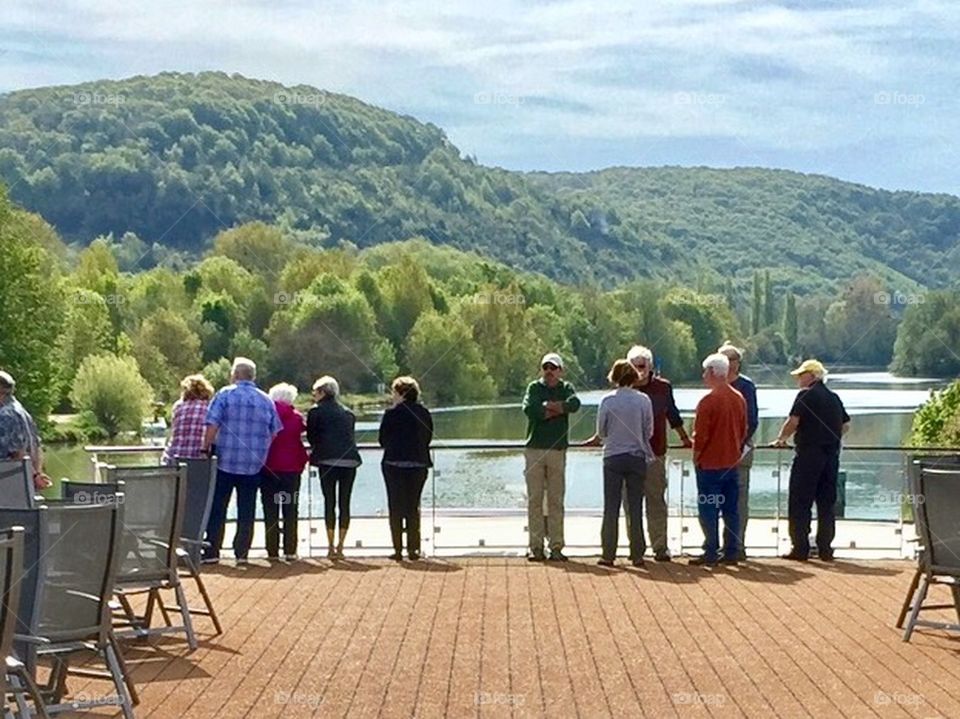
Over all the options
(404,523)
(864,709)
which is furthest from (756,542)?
(864,709)

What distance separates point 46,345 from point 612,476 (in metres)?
47.2

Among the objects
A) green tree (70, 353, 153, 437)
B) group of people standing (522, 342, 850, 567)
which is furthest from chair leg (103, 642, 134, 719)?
green tree (70, 353, 153, 437)

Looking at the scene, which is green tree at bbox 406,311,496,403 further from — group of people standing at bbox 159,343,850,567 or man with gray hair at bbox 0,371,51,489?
man with gray hair at bbox 0,371,51,489

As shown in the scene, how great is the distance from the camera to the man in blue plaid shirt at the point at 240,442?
12.2 meters

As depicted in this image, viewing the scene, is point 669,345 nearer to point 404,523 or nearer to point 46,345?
point 46,345

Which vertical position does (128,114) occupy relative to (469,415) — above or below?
above

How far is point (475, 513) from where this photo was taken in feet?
44.8

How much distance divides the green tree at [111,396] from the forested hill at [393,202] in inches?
2085

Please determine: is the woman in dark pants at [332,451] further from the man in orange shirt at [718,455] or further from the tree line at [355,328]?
the tree line at [355,328]

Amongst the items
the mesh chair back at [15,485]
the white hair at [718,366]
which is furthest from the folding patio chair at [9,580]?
the white hair at [718,366]

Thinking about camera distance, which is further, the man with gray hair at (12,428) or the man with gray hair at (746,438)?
the man with gray hair at (746,438)

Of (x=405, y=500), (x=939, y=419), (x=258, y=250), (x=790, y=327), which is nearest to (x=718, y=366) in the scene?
(x=405, y=500)

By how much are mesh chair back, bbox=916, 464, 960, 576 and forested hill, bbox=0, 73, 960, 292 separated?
106857 millimetres

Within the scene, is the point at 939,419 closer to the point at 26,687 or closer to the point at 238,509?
the point at 238,509
